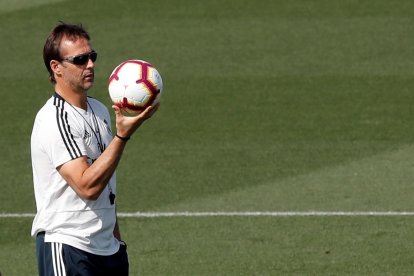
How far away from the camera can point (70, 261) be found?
652 centimetres

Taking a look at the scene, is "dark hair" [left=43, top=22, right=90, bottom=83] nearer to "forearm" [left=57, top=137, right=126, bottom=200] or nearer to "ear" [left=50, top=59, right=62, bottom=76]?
"ear" [left=50, top=59, right=62, bottom=76]

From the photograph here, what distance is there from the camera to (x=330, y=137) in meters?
14.4

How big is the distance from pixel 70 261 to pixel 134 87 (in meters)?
0.96

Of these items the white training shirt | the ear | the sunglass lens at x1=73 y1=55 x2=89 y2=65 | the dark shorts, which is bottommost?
the dark shorts

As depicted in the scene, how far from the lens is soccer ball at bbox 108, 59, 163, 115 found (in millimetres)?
6473

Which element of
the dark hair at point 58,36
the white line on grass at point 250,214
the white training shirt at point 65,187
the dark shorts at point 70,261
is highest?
the dark hair at point 58,36

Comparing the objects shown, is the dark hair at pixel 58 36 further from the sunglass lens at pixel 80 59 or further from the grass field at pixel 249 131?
the grass field at pixel 249 131

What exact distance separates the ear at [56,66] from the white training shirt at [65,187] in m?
0.12

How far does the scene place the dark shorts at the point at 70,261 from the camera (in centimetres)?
652

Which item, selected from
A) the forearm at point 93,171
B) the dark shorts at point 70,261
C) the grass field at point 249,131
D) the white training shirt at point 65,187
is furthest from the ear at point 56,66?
the grass field at point 249,131

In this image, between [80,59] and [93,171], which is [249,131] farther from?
[93,171]

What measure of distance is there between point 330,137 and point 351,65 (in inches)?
136

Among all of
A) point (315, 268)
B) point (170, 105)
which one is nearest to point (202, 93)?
point (170, 105)

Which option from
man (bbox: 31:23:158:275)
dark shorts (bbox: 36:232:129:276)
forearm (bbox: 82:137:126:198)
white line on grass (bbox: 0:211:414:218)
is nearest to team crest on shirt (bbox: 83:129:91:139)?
man (bbox: 31:23:158:275)
